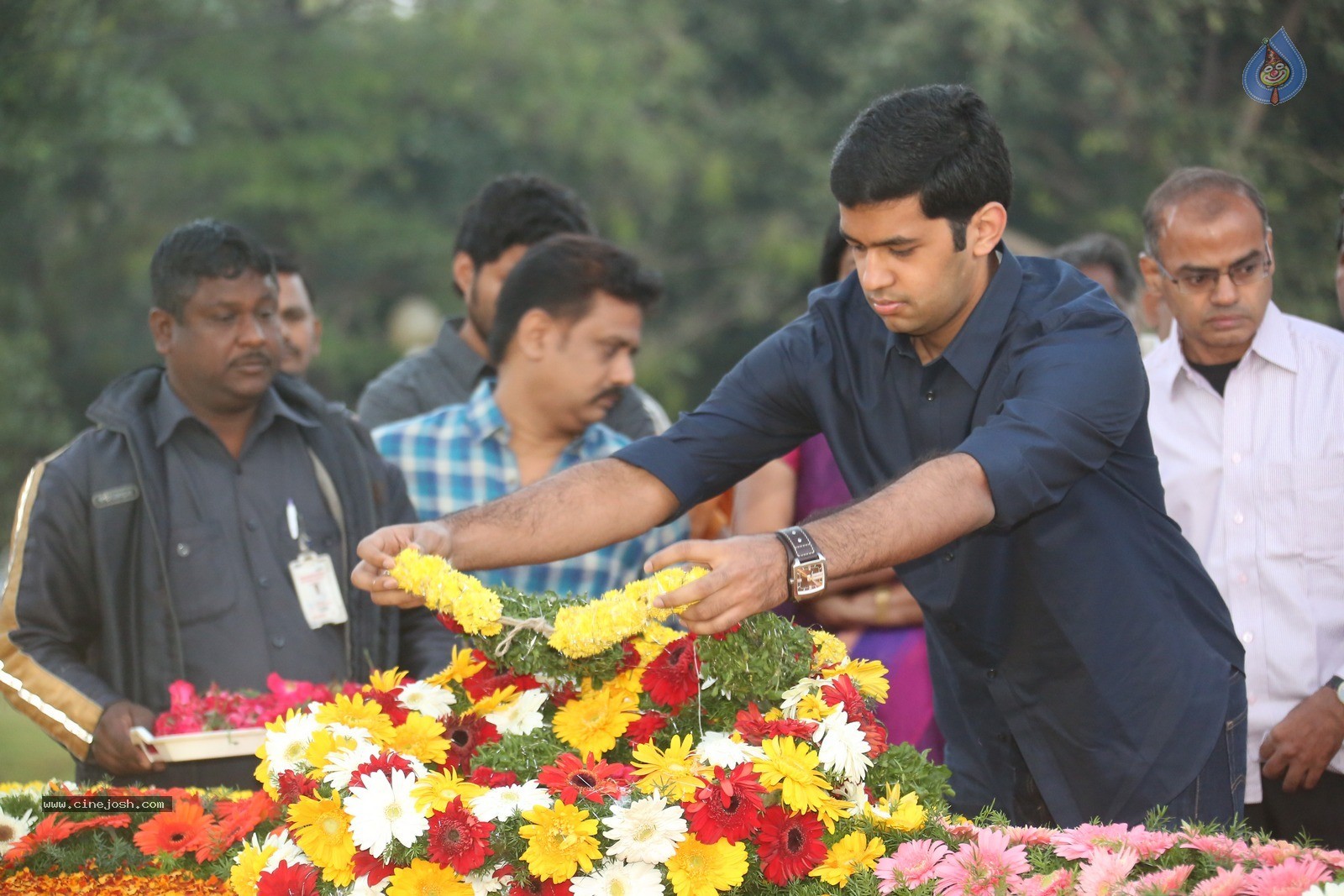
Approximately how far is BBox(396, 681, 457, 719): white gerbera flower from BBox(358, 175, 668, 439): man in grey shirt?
2.49 m

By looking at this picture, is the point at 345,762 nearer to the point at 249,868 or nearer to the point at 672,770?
the point at 249,868

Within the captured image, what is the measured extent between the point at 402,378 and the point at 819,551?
337 cm

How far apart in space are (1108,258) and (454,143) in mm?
15346

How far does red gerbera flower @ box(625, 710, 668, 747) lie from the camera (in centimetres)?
271

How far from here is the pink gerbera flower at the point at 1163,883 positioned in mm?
2191

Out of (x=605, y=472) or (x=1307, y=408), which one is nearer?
(x=605, y=472)

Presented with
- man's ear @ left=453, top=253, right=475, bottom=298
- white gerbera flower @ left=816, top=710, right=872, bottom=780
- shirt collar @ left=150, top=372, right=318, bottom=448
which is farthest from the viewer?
man's ear @ left=453, top=253, right=475, bottom=298

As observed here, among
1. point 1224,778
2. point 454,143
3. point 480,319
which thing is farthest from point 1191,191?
point 454,143

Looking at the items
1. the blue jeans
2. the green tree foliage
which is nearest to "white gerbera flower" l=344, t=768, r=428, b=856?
the blue jeans

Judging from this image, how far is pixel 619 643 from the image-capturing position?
2.78 m

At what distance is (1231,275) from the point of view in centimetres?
383

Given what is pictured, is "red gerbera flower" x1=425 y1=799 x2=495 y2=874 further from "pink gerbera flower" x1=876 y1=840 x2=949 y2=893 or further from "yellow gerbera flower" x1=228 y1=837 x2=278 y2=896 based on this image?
"pink gerbera flower" x1=876 y1=840 x2=949 y2=893

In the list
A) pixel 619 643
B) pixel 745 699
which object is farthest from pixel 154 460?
pixel 745 699

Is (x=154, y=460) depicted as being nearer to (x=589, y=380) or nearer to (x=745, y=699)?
(x=589, y=380)
